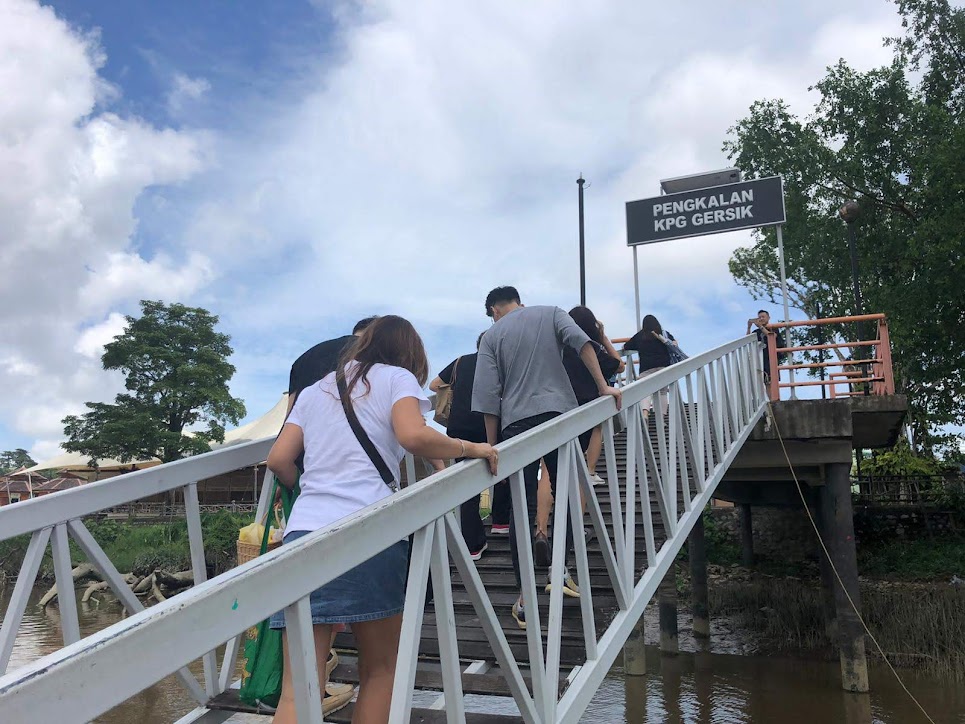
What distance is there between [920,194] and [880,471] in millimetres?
7283

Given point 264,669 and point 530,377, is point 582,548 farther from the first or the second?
point 264,669

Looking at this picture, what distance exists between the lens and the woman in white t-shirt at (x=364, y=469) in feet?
6.40

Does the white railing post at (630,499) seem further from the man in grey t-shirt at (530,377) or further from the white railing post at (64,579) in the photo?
the white railing post at (64,579)

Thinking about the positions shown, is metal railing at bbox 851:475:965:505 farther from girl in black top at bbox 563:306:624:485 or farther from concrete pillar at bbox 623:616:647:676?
girl in black top at bbox 563:306:624:485

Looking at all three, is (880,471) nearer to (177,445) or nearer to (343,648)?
(343,648)

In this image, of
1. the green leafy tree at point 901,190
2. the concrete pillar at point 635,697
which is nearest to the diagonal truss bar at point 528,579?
the concrete pillar at point 635,697

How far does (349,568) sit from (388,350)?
910mm

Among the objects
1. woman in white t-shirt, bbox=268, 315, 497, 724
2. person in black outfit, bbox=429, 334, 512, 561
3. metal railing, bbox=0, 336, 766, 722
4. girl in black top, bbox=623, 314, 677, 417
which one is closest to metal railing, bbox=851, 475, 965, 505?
girl in black top, bbox=623, 314, 677, 417

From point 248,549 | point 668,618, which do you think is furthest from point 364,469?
point 668,618

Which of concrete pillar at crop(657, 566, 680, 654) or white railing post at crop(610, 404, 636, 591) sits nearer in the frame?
white railing post at crop(610, 404, 636, 591)

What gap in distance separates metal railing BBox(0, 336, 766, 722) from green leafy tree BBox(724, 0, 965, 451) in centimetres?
1076

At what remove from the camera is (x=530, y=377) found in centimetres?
372

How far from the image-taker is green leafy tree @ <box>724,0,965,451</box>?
13375 millimetres

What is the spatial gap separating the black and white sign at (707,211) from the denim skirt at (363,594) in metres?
9.80
